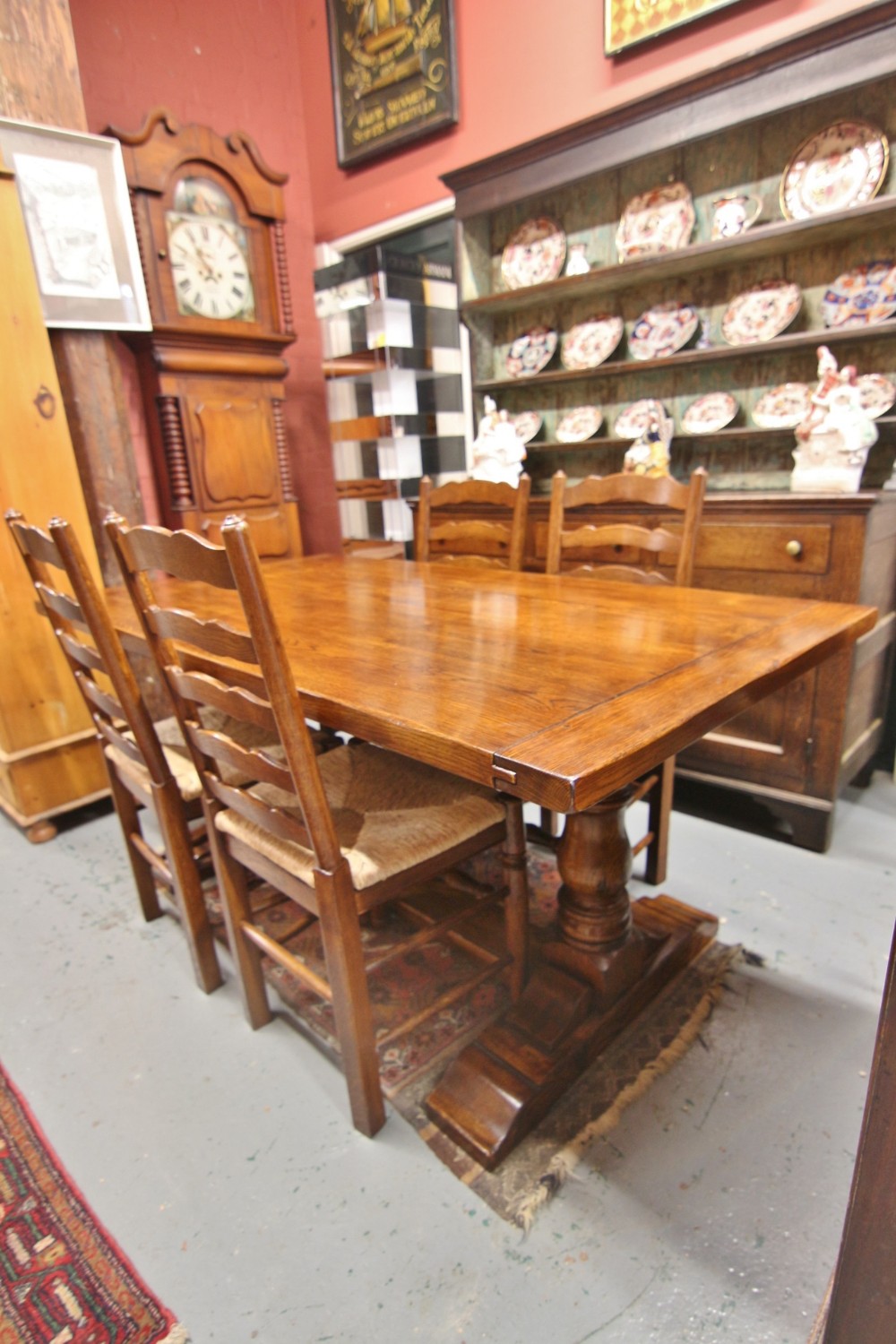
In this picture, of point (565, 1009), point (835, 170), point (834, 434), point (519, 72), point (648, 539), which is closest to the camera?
point (565, 1009)

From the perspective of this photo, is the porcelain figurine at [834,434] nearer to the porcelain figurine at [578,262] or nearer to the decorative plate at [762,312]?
the decorative plate at [762,312]

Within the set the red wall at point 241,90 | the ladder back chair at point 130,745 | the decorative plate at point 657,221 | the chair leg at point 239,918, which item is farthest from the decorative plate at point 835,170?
the red wall at point 241,90

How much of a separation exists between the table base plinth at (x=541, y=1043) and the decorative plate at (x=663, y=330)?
6.48 feet

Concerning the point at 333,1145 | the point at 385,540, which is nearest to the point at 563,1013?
the point at 333,1145

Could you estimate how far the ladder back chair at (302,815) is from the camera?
92 cm

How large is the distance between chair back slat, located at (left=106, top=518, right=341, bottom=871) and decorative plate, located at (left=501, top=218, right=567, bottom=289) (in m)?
2.19

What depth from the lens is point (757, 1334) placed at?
88 centimetres

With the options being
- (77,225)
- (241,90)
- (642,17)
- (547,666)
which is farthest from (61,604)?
(241,90)

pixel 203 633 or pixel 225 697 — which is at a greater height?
pixel 203 633

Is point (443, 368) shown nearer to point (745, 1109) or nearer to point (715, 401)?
→ point (715, 401)

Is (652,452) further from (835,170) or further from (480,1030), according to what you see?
(480,1030)

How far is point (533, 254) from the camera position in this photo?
2.74 m

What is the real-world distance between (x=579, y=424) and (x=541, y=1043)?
2264 mm

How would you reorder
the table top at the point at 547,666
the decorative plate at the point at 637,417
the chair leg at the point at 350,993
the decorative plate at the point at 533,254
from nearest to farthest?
the table top at the point at 547,666, the chair leg at the point at 350,993, the decorative plate at the point at 637,417, the decorative plate at the point at 533,254
